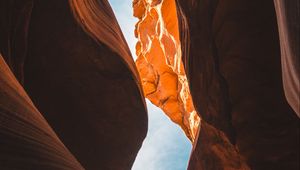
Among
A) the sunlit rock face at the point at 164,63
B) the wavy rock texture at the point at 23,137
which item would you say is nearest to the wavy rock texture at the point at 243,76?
the wavy rock texture at the point at 23,137

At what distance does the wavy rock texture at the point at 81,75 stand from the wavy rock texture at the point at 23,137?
243 centimetres

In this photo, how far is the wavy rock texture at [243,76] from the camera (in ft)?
19.1

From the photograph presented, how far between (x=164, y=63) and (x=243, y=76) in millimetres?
9060

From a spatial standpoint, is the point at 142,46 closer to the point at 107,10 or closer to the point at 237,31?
the point at 107,10

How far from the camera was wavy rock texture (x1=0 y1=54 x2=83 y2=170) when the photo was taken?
8.84 feet

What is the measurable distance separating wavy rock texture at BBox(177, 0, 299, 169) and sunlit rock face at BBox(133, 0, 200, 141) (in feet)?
19.5

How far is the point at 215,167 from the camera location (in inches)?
314

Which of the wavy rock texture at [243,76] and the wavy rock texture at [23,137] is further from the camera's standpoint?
the wavy rock texture at [243,76]

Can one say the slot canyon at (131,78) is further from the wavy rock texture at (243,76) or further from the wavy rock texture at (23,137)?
the wavy rock texture at (23,137)

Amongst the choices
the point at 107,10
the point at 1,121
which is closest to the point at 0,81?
the point at 1,121

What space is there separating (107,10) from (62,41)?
2.00 meters

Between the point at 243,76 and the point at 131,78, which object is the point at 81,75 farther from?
the point at 243,76

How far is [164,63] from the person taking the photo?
1519cm

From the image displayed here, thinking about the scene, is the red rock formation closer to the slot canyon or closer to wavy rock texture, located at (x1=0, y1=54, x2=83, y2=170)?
wavy rock texture, located at (x1=0, y1=54, x2=83, y2=170)
